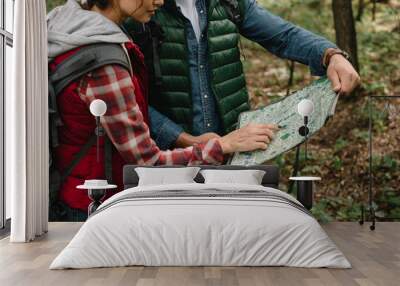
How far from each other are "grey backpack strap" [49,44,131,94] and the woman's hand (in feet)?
3.99

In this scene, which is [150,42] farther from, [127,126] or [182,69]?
[127,126]

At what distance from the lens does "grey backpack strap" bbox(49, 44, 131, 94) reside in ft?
19.6

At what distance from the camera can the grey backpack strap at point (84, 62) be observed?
235 inches

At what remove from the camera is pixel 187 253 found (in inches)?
160

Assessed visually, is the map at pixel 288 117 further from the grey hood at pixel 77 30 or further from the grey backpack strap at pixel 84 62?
the grey hood at pixel 77 30

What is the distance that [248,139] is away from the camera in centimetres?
636

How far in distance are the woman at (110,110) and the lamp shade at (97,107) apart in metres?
0.16

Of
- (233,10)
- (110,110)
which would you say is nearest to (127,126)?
(110,110)

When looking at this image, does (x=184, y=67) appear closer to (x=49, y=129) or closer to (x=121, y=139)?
(x=121, y=139)

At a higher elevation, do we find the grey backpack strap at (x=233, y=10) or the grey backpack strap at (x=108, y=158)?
the grey backpack strap at (x=233, y=10)

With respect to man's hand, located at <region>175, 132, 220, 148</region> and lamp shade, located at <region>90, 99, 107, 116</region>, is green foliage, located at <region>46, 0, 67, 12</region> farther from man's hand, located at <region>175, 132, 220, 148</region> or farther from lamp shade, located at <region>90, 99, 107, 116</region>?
man's hand, located at <region>175, 132, 220, 148</region>

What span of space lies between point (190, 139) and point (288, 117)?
993 millimetres

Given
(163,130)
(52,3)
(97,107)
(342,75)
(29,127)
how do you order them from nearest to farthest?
(29,127)
(97,107)
(163,130)
(52,3)
(342,75)

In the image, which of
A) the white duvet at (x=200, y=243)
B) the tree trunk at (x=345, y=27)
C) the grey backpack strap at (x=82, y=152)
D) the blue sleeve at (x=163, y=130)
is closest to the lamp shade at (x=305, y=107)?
the tree trunk at (x=345, y=27)
